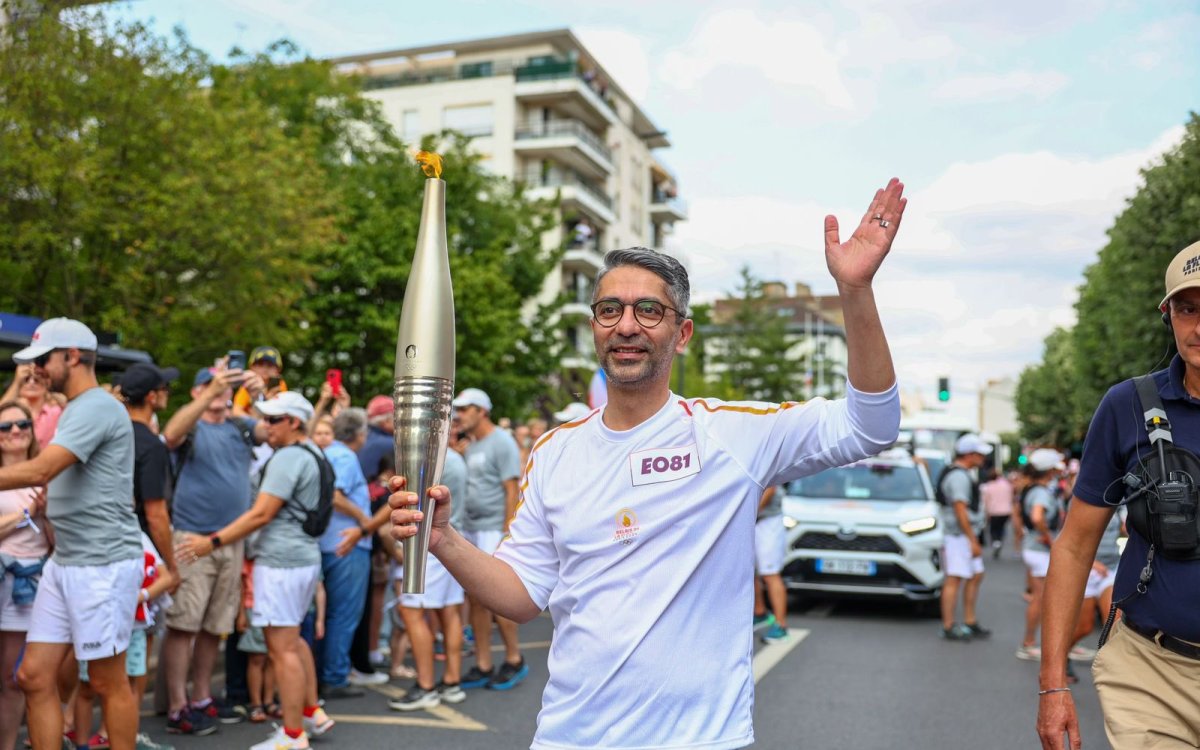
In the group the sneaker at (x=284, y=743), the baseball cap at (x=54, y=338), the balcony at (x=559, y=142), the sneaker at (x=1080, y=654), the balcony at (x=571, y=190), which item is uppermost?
the balcony at (x=559, y=142)

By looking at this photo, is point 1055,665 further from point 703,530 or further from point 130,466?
point 130,466

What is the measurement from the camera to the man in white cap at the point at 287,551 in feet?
21.2

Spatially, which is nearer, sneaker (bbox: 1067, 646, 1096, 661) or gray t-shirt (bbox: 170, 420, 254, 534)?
gray t-shirt (bbox: 170, 420, 254, 534)

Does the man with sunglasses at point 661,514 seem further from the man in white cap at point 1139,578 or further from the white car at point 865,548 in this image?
the white car at point 865,548

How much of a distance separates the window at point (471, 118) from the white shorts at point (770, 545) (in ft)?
143

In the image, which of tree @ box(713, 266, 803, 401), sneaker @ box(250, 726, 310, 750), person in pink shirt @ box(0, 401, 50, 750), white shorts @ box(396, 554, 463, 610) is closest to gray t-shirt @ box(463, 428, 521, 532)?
white shorts @ box(396, 554, 463, 610)

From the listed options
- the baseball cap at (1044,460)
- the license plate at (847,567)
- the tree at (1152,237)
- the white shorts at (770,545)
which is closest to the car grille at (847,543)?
the license plate at (847,567)

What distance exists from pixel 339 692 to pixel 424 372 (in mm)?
6434

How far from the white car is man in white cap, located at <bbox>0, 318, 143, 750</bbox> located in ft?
29.2

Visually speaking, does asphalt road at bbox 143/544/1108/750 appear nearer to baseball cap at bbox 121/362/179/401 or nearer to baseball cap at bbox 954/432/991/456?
baseball cap at bbox 954/432/991/456

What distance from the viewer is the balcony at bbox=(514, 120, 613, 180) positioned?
52.2 meters

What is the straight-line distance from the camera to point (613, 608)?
279cm

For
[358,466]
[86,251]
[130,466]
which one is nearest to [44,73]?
[86,251]

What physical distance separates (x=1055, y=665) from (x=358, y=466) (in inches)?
229
